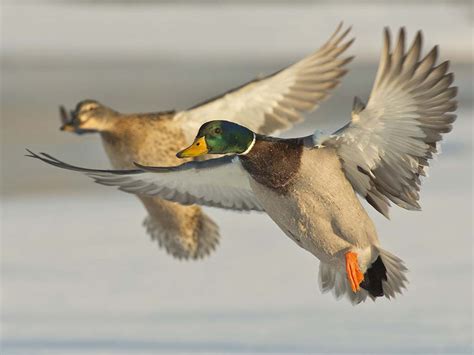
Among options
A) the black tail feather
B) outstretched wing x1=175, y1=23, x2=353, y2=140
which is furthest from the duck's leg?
outstretched wing x1=175, y1=23, x2=353, y2=140

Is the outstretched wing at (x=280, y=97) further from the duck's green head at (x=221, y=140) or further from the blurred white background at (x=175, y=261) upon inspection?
the duck's green head at (x=221, y=140)

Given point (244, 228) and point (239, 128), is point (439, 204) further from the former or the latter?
point (239, 128)

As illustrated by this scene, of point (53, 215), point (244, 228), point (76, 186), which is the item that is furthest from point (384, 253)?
point (76, 186)

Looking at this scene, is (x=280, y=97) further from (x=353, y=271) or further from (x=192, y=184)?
(x=353, y=271)

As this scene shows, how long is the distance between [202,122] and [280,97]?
51 centimetres

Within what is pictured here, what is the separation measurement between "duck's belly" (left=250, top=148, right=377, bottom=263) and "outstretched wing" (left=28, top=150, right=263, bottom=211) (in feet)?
1.67

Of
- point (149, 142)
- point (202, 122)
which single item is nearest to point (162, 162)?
point (149, 142)

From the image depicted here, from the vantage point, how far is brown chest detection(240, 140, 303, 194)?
5.68 m

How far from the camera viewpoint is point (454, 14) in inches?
797

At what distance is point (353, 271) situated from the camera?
19.1 feet

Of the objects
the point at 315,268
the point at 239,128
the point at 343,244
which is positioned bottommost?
the point at 315,268

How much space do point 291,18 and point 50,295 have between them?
13.5 m

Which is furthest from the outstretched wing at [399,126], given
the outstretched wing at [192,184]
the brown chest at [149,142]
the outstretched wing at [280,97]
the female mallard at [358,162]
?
the brown chest at [149,142]

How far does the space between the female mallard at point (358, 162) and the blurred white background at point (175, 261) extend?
593 mm
